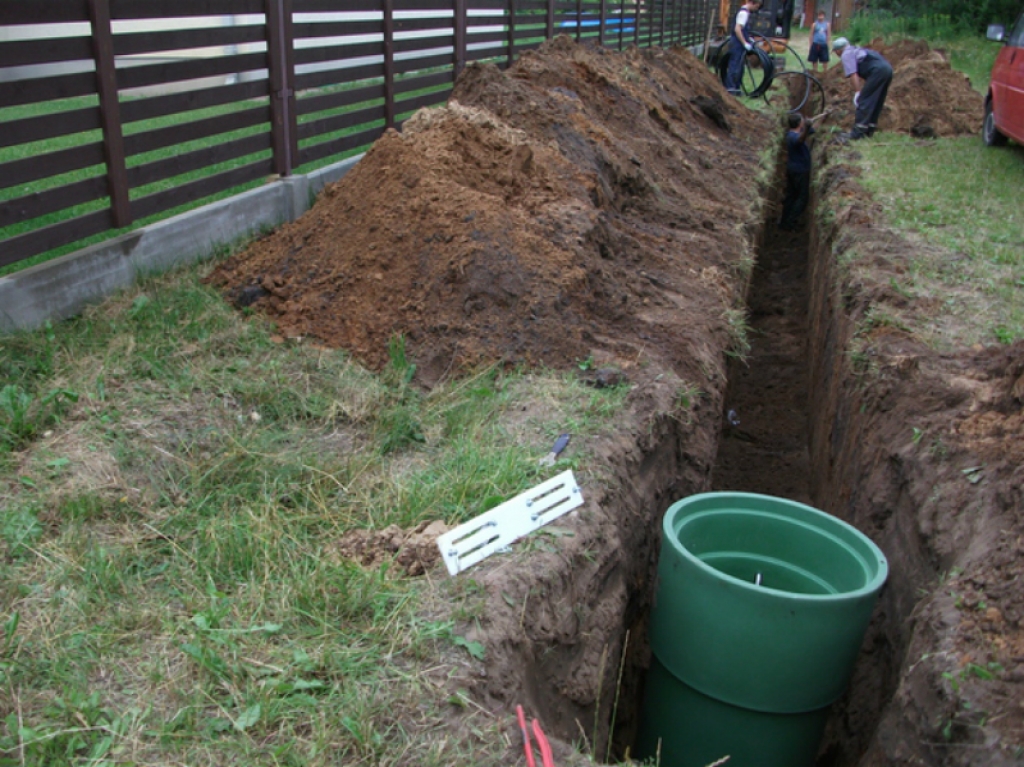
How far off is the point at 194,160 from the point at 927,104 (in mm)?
12580

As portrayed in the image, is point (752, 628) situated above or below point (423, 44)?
below

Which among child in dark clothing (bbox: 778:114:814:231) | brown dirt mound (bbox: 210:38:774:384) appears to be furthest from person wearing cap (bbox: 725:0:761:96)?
brown dirt mound (bbox: 210:38:774:384)

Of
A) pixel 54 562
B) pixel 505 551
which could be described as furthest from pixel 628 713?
pixel 54 562

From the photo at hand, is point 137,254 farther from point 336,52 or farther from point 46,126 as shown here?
point 336,52

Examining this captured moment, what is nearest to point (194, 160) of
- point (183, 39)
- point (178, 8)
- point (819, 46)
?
point (183, 39)

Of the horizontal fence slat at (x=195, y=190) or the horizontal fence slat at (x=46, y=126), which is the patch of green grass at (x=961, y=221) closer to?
the horizontal fence slat at (x=195, y=190)

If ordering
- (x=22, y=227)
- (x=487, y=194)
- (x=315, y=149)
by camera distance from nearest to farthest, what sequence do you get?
(x=487, y=194) < (x=22, y=227) < (x=315, y=149)

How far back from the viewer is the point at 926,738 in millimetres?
2777

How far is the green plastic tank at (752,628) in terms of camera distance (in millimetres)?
3326

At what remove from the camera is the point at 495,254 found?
4.89 meters

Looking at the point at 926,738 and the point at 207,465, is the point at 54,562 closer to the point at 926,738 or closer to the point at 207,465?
the point at 207,465

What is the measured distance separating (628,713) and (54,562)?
2.70m

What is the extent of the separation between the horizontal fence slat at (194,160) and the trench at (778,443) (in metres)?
3.65

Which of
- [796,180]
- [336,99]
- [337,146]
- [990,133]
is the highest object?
[336,99]
